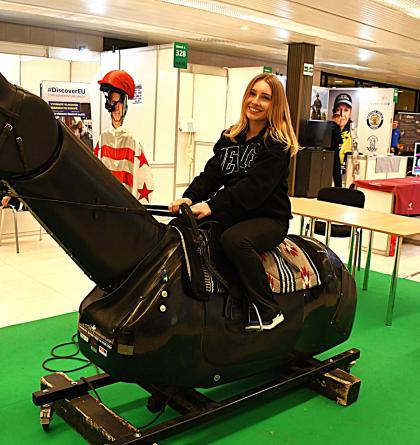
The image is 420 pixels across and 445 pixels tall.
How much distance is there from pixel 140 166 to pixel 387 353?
243 centimetres

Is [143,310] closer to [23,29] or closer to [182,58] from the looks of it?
[182,58]

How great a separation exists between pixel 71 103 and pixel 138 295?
5.14m

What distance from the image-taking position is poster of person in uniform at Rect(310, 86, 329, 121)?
1297cm

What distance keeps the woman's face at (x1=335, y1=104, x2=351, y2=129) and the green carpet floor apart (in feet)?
30.5

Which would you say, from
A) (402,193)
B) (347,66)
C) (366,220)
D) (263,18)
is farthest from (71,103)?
(347,66)

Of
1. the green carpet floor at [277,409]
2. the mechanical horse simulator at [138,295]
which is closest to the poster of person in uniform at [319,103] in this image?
the green carpet floor at [277,409]

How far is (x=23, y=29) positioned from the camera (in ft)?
31.6

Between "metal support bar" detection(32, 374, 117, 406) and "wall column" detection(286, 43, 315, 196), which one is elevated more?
"wall column" detection(286, 43, 315, 196)

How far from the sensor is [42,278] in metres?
5.41

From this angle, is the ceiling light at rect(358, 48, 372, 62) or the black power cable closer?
the black power cable

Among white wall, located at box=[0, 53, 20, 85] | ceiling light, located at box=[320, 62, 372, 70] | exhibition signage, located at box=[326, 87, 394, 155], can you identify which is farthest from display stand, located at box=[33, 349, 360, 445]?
ceiling light, located at box=[320, 62, 372, 70]

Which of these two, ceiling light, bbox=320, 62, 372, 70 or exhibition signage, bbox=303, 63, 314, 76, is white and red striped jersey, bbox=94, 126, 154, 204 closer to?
exhibition signage, bbox=303, 63, 314, 76

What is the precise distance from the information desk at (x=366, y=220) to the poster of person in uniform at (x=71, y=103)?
297 centimetres

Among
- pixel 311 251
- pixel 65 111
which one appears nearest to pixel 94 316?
pixel 311 251
